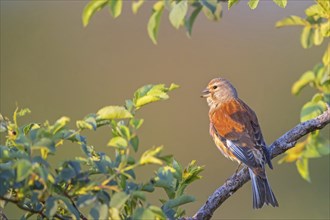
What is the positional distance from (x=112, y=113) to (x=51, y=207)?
1.14ft

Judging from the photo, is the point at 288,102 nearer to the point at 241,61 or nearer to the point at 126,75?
the point at 241,61

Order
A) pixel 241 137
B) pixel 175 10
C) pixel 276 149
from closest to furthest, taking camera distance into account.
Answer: pixel 175 10 < pixel 276 149 < pixel 241 137

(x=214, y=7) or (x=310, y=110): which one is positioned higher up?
(x=214, y=7)

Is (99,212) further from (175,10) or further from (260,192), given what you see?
(260,192)

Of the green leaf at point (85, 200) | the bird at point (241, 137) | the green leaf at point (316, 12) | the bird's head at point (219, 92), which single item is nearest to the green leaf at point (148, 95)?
the green leaf at point (85, 200)

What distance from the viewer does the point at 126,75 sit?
12695 millimetres

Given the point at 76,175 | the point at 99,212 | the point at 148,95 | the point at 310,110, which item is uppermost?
the point at 148,95

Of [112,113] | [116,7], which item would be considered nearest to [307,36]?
[116,7]

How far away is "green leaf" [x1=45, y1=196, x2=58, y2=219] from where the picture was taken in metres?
2.30

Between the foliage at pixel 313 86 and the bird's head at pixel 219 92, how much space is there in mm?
3313

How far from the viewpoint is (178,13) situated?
2107 mm

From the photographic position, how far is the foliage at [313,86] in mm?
2021

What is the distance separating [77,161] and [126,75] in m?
10.4

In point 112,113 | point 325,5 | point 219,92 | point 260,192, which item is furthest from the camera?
point 219,92
